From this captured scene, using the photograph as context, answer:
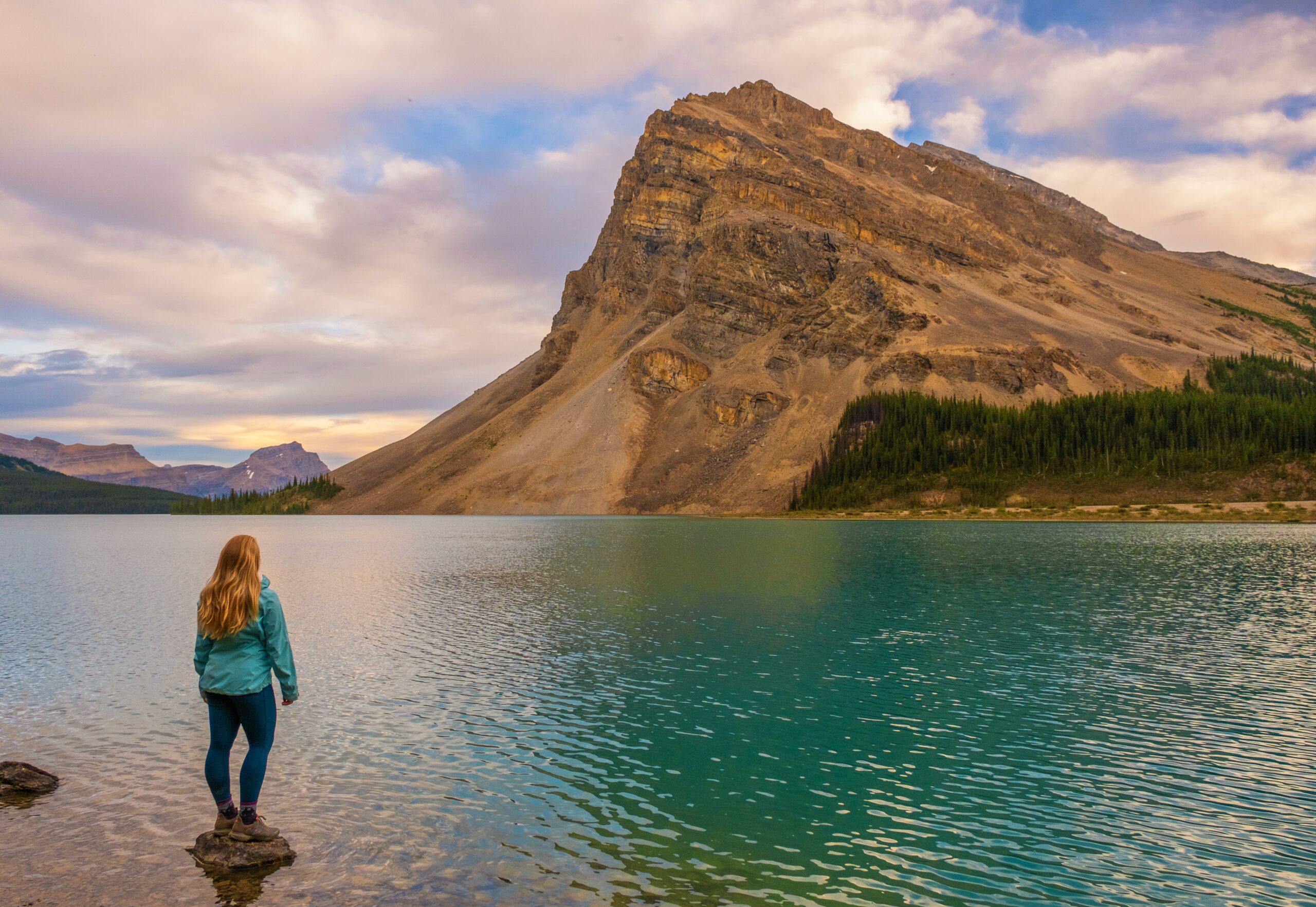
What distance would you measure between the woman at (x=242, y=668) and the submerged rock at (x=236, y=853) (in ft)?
0.43

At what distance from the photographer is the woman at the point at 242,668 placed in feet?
35.8

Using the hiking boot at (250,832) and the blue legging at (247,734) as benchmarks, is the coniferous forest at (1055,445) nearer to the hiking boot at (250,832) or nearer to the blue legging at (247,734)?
the hiking boot at (250,832)

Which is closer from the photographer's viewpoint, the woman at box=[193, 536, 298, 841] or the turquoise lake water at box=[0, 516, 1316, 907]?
the woman at box=[193, 536, 298, 841]

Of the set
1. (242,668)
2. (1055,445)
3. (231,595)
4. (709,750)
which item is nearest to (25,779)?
(242,668)

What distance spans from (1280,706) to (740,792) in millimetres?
14793

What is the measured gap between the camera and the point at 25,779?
14234mm

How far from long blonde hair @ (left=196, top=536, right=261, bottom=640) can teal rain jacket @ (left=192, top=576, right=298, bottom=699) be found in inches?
5.5

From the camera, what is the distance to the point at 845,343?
199875mm

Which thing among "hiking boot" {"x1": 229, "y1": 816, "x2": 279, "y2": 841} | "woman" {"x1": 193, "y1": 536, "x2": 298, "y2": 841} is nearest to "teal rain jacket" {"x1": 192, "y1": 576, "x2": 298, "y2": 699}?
"woman" {"x1": 193, "y1": 536, "x2": 298, "y2": 841}

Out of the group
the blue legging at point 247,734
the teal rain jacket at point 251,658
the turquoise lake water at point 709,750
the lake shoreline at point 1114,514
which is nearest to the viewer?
the teal rain jacket at point 251,658

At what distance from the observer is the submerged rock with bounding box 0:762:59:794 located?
46.2ft

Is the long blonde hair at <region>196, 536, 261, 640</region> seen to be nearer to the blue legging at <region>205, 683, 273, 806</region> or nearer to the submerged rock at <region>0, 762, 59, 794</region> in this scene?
the blue legging at <region>205, 683, 273, 806</region>

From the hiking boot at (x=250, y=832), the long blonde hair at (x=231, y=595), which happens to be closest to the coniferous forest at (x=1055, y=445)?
the hiking boot at (x=250, y=832)

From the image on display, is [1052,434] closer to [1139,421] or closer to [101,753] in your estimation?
[1139,421]
